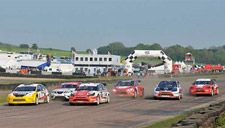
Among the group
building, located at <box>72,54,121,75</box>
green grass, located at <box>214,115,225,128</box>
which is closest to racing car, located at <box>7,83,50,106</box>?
green grass, located at <box>214,115,225,128</box>

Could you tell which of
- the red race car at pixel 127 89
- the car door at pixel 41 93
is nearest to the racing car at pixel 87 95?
the car door at pixel 41 93

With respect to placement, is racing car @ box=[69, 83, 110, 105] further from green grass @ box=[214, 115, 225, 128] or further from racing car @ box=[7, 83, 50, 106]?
green grass @ box=[214, 115, 225, 128]

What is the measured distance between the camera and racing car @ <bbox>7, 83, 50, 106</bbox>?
77.8 ft

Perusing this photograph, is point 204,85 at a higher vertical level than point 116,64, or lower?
lower

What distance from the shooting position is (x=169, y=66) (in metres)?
79.8

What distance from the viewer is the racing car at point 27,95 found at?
23719 millimetres

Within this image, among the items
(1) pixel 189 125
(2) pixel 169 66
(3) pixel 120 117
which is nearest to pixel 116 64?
(2) pixel 169 66

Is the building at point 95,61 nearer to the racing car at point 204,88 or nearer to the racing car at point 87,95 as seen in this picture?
the racing car at point 204,88

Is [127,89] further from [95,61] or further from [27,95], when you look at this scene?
[95,61]

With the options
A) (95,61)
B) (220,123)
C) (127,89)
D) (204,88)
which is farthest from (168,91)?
(95,61)

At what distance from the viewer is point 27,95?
2380 centimetres

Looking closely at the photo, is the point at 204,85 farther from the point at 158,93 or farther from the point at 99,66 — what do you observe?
the point at 99,66

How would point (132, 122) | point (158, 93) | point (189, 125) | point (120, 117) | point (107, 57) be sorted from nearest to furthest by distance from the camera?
point (189, 125) < point (132, 122) < point (120, 117) < point (158, 93) < point (107, 57)

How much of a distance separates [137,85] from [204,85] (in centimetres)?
526
